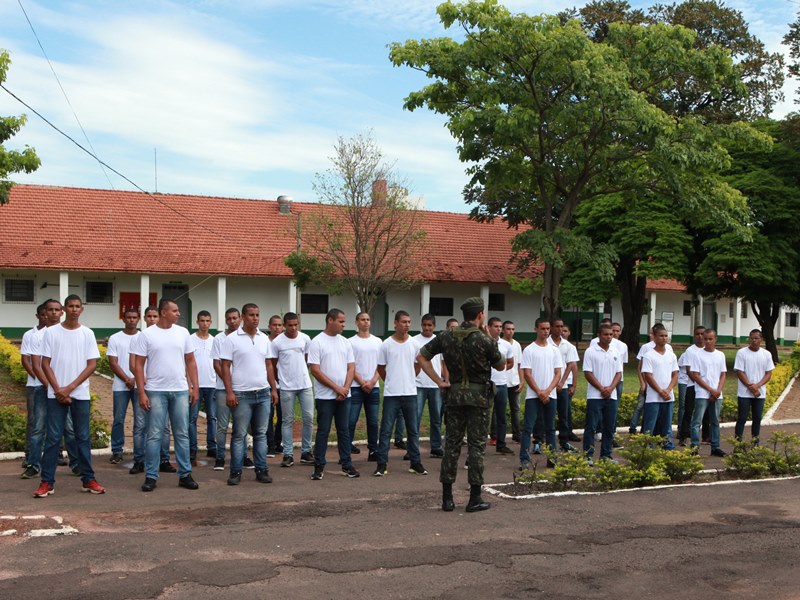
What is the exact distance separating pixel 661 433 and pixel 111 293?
91.9ft

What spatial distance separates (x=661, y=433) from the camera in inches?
468

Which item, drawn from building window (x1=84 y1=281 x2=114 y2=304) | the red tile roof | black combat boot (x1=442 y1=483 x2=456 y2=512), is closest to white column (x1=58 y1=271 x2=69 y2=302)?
the red tile roof

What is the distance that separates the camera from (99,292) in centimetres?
3519

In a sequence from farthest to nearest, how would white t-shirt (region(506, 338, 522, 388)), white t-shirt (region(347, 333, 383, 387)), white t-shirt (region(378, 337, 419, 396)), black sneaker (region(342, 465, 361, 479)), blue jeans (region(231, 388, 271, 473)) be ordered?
white t-shirt (region(506, 338, 522, 388))
white t-shirt (region(347, 333, 383, 387))
white t-shirt (region(378, 337, 419, 396))
black sneaker (region(342, 465, 361, 479))
blue jeans (region(231, 388, 271, 473))

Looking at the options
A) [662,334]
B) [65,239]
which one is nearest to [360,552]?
[662,334]

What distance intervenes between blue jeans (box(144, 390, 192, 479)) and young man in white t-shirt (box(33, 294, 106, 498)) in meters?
0.55

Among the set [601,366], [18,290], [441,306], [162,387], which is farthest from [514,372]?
[441,306]

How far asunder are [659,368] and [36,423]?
7.61 meters

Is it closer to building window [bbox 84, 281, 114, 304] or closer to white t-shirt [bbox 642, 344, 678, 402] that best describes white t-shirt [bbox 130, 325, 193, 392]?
white t-shirt [bbox 642, 344, 678, 402]

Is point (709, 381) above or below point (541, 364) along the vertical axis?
below

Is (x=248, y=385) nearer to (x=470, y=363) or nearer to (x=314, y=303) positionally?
(x=470, y=363)

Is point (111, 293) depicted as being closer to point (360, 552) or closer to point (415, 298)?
point (415, 298)

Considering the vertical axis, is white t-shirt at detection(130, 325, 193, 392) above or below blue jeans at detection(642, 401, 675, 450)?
above

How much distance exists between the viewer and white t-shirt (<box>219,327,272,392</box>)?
9.40m
